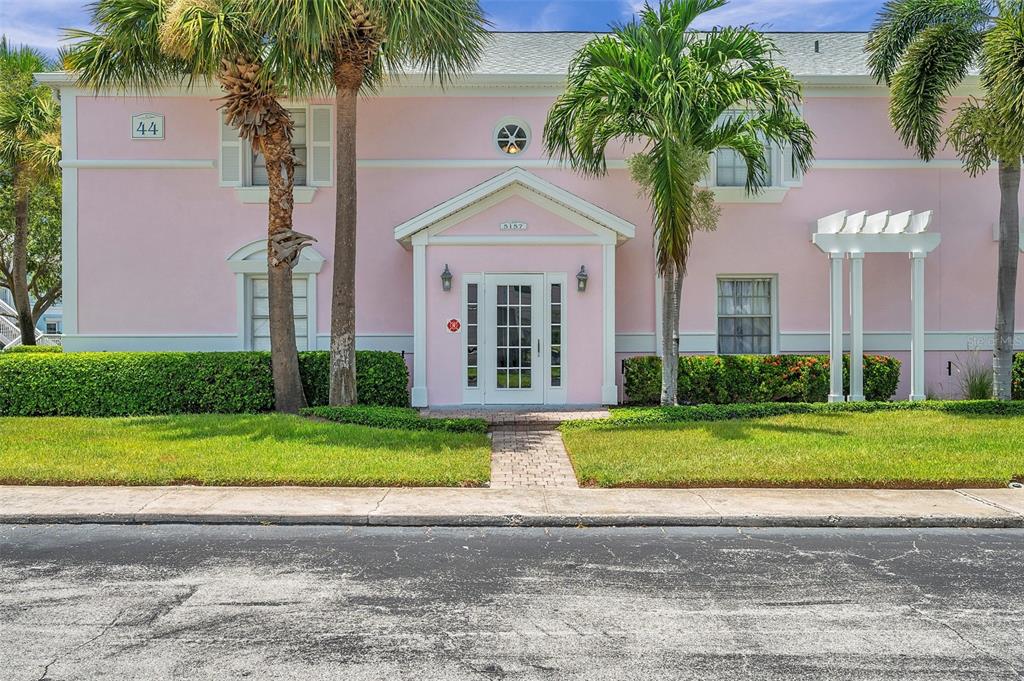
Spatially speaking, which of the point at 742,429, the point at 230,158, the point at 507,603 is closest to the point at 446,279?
the point at 230,158

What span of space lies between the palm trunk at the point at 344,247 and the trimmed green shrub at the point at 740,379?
16.8ft

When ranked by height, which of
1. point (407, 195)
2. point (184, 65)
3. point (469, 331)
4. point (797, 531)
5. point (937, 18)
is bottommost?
point (797, 531)

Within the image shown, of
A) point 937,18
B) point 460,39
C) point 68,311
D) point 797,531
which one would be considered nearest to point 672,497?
point 797,531

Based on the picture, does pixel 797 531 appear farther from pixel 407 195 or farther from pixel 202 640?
pixel 407 195

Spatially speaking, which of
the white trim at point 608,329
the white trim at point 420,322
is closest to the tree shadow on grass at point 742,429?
the white trim at point 608,329

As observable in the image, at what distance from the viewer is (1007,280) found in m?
14.1

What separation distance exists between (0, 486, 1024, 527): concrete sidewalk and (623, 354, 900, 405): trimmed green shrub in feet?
21.1

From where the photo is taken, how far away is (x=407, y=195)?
16406 millimetres

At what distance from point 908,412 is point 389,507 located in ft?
29.8

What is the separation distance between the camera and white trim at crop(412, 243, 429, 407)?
15023 mm

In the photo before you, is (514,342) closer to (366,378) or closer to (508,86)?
(366,378)

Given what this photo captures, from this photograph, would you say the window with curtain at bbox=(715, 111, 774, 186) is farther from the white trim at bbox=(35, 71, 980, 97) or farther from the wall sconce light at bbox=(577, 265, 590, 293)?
the wall sconce light at bbox=(577, 265, 590, 293)

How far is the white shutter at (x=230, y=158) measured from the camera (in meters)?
16.3

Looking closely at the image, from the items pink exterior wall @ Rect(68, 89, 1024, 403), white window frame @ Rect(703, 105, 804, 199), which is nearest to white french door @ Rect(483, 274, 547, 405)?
pink exterior wall @ Rect(68, 89, 1024, 403)
